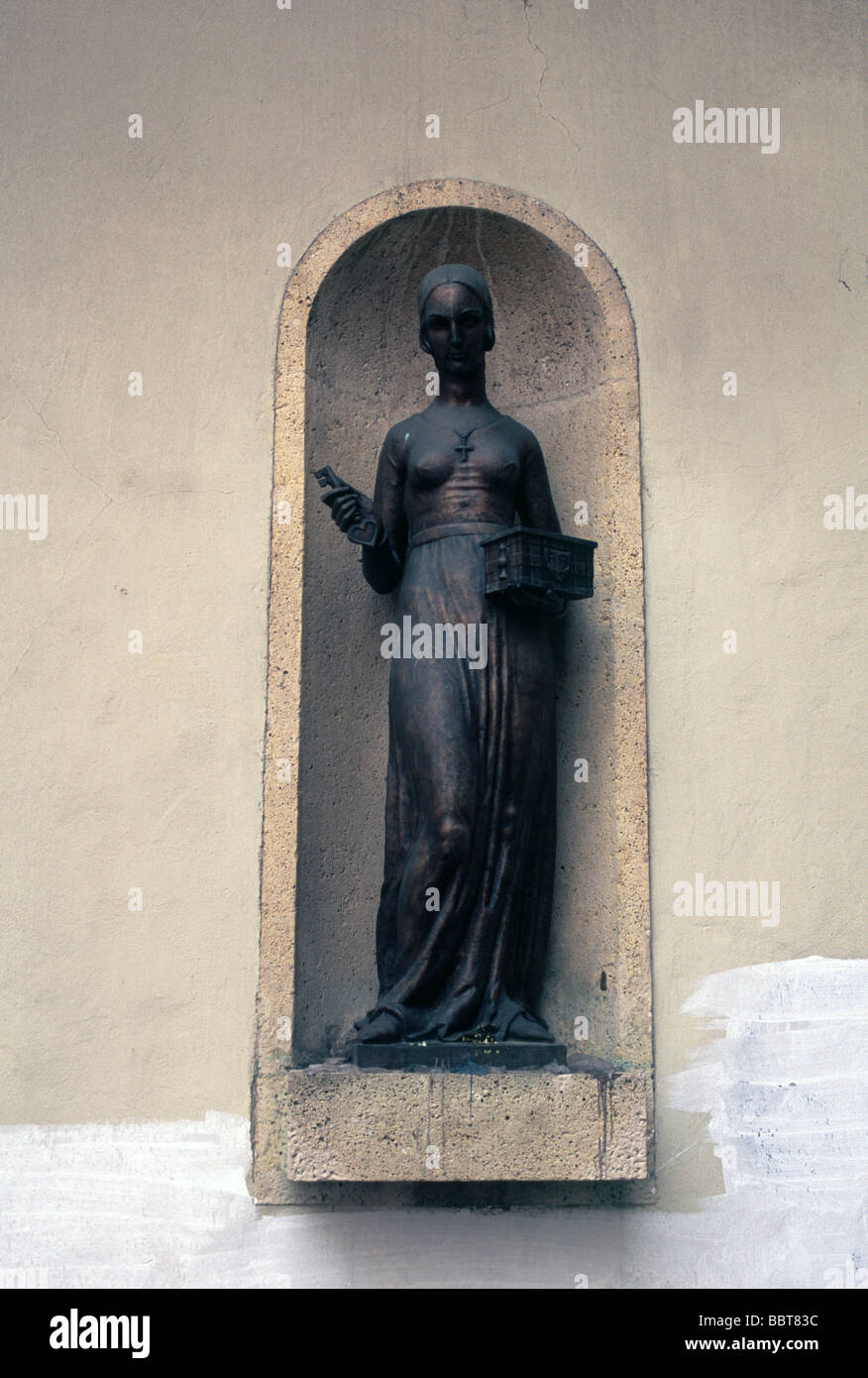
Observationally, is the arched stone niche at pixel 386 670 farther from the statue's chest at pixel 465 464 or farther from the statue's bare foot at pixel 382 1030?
the statue's chest at pixel 465 464

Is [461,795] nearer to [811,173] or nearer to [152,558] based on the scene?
[152,558]

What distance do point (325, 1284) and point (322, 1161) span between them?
43 centimetres

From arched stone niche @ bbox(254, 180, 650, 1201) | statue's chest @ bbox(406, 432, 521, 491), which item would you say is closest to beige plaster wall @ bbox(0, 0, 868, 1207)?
arched stone niche @ bbox(254, 180, 650, 1201)

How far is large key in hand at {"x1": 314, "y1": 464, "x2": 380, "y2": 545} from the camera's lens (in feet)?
14.6

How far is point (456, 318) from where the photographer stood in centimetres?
461

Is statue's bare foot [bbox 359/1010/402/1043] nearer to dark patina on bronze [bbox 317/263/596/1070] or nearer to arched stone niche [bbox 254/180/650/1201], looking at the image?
dark patina on bronze [bbox 317/263/596/1070]

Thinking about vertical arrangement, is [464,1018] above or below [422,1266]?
above

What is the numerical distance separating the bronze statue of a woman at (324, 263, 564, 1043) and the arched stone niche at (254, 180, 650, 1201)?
0.61ft

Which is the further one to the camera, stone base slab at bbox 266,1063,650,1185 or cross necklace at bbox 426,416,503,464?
cross necklace at bbox 426,416,503,464

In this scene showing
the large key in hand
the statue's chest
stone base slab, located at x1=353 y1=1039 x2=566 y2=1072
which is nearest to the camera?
stone base slab, located at x1=353 y1=1039 x2=566 y2=1072

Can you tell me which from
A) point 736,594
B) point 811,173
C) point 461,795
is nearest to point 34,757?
point 461,795

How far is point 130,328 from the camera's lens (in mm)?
4852

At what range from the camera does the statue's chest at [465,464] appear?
4.59 metres

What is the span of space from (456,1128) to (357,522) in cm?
166
